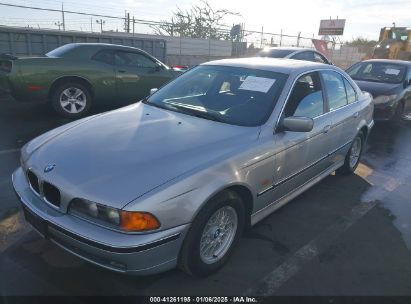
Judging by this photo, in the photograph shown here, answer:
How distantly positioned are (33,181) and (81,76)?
523 centimetres

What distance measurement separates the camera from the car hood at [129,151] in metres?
2.48

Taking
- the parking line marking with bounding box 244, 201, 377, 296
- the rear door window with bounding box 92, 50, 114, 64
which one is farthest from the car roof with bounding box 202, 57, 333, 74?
the rear door window with bounding box 92, 50, 114, 64

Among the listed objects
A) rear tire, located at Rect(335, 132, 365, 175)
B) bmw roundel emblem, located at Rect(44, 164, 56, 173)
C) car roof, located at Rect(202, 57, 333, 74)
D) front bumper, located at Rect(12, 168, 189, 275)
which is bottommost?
rear tire, located at Rect(335, 132, 365, 175)

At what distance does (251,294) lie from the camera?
285 centimetres

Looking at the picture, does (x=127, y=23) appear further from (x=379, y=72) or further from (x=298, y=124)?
(x=298, y=124)

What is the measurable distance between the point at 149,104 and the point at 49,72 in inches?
165

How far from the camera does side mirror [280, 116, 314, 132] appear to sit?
128 inches

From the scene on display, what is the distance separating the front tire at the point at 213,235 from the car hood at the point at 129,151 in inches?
13.1

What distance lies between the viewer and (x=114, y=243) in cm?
235

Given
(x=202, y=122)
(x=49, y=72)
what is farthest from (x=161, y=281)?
(x=49, y=72)

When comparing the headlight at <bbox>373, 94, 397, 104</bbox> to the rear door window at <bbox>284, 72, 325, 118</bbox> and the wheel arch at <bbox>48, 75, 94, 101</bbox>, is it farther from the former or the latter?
the wheel arch at <bbox>48, 75, 94, 101</bbox>

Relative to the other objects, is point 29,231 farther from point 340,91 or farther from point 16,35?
point 16,35

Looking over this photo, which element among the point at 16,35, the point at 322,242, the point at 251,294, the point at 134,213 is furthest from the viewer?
the point at 16,35

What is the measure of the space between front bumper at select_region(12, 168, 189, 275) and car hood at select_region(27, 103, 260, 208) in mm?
208
